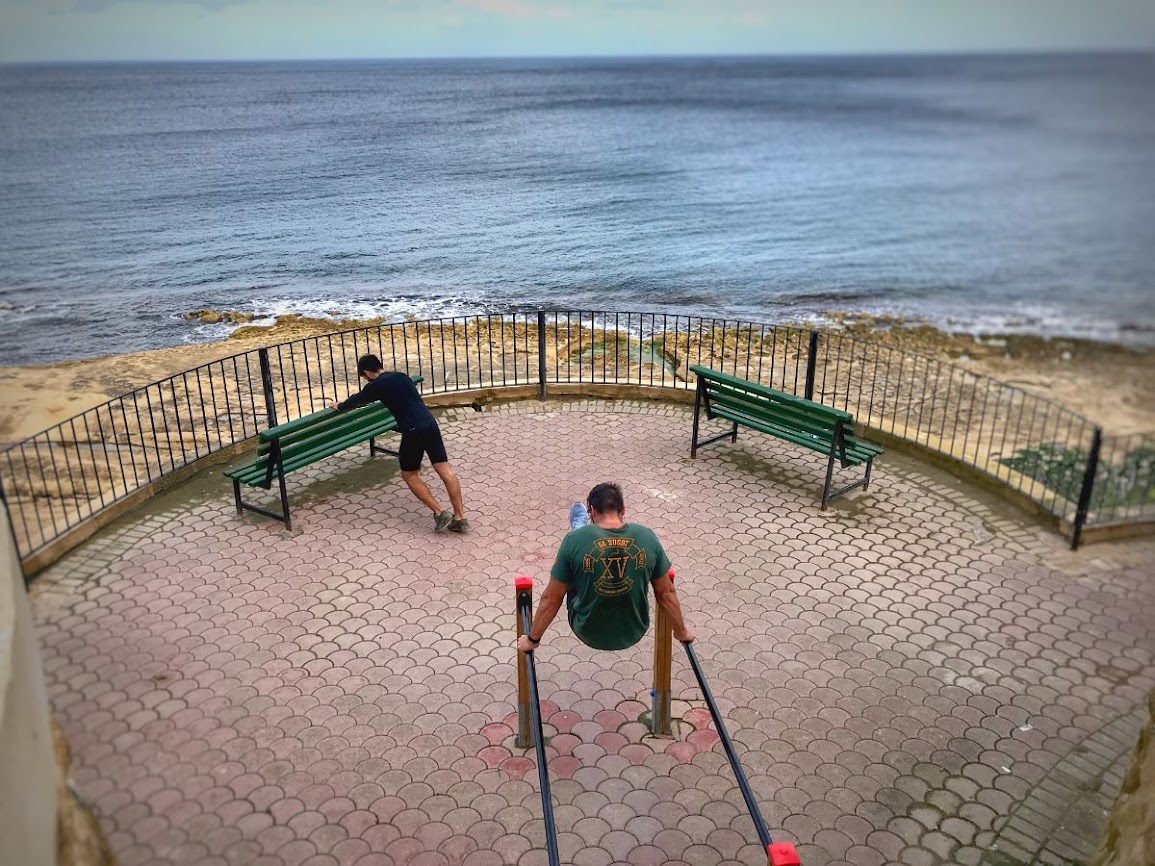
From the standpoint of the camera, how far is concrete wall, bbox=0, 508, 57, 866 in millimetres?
2236

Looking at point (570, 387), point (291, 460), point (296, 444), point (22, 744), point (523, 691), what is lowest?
point (523, 691)

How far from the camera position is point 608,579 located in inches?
158

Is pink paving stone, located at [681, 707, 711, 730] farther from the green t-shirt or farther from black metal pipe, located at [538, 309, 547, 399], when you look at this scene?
black metal pipe, located at [538, 309, 547, 399]

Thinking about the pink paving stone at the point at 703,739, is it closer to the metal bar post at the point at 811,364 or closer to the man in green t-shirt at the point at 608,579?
the man in green t-shirt at the point at 608,579

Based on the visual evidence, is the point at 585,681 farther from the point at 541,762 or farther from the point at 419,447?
the point at 419,447

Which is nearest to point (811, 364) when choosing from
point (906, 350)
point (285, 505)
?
point (906, 350)

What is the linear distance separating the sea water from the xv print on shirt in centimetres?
190

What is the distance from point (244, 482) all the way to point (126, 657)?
200cm

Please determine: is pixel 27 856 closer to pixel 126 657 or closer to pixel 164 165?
pixel 126 657

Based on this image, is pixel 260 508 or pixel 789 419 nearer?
pixel 260 508

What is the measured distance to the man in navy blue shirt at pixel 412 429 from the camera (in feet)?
22.6

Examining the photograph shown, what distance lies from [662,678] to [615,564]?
0.99 m

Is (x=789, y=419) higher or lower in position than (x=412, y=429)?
lower

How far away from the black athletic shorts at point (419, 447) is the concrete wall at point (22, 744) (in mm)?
3941
